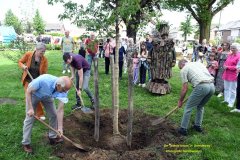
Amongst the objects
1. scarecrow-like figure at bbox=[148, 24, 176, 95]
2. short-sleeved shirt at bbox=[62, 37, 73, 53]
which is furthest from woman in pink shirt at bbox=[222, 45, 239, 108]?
short-sleeved shirt at bbox=[62, 37, 73, 53]

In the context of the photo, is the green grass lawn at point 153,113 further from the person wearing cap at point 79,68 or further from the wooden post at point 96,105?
the wooden post at point 96,105

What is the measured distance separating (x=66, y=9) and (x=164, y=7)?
2171mm

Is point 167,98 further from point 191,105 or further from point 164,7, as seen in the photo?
point 164,7

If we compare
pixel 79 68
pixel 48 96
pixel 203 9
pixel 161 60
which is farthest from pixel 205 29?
pixel 48 96

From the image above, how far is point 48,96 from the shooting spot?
5457mm

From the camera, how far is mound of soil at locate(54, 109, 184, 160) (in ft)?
18.3

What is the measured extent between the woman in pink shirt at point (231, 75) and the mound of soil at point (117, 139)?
2.81 metres

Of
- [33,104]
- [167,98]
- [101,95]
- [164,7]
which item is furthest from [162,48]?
[33,104]

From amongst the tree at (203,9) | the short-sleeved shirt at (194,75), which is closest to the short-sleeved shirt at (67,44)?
the short-sleeved shirt at (194,75)

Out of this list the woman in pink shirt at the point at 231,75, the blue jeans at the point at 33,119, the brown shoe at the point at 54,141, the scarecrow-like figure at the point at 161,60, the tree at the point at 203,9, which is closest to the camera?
the blue jeans at the point at 33,119

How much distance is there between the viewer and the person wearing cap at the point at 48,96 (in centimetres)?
490

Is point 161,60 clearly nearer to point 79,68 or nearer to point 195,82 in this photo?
point 79,68

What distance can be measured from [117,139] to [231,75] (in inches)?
174

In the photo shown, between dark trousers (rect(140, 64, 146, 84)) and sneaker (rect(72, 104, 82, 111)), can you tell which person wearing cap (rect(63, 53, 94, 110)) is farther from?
dark trousers (rect(140, 64, 146, 84))
